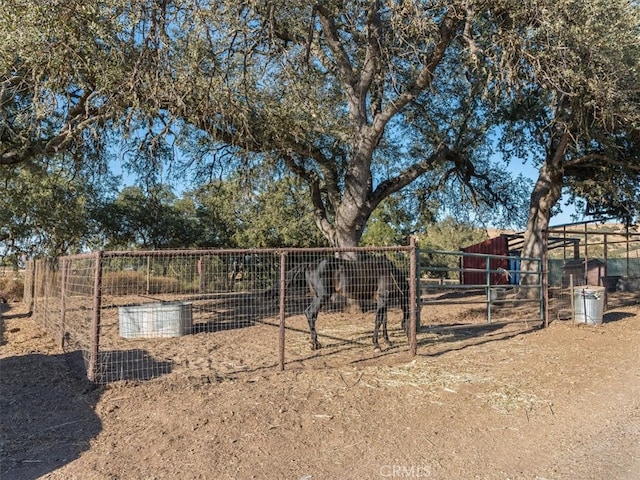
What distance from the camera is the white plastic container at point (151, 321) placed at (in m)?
8.91

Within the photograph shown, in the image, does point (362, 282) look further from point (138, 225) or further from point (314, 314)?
point (138, 225)

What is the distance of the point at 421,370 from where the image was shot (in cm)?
653

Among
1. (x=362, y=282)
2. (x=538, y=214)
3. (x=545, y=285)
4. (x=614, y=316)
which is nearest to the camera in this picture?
(x=362, y=282)

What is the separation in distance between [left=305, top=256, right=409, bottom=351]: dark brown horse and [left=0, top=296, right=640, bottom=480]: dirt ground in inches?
37.0

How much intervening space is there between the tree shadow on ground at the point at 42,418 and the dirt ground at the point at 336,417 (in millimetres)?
18

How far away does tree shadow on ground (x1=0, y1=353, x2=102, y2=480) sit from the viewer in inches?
156

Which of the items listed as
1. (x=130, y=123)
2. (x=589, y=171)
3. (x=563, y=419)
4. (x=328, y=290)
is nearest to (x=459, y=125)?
(x=589, y=171)

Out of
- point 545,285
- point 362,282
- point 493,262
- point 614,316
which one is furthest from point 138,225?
point 614,316

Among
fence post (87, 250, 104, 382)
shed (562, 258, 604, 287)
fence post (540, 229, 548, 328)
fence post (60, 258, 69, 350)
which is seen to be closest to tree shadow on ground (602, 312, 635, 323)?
fence post (540, 229, 548, 328)

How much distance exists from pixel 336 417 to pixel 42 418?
3.07 m

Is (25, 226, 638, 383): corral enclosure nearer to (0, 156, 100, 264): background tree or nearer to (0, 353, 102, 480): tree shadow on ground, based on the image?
(0, 353, 102, 480): tree shadow on ground

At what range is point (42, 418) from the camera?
4.92 m

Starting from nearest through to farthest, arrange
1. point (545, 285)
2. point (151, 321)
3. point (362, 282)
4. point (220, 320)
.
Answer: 1. point (362, 282)
2. point (151, 321)
3. point (545, 285)
4. point (220, 320)

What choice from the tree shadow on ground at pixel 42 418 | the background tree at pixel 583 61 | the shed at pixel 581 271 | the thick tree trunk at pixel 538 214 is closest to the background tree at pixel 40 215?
the tree shadow on ground at pixel 42 418
